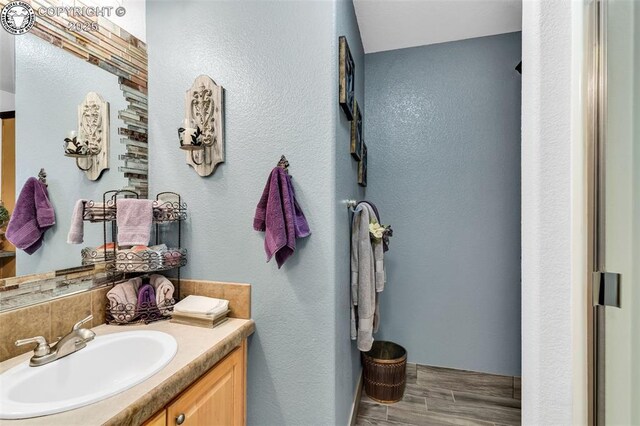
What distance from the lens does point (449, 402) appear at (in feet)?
6.41

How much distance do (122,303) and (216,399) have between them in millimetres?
569

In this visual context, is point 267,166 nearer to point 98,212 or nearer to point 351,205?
point 351,205

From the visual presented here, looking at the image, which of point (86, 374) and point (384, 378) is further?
point (384, 378)

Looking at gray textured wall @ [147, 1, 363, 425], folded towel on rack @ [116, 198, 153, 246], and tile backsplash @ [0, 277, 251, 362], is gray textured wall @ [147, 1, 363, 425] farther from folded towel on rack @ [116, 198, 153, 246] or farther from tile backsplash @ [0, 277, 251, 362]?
folded towel on rack @ [116, 198, 153, 246]

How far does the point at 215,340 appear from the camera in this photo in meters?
1.15

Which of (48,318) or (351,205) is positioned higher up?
(351,205)

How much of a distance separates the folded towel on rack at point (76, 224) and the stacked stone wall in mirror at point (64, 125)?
0.05 feet

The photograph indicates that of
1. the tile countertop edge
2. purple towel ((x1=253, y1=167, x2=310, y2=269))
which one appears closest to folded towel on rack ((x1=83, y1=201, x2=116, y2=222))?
purple towel ((x1=253, y1=167, x2=310, y2=269))

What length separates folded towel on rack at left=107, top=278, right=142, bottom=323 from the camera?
1272 mm

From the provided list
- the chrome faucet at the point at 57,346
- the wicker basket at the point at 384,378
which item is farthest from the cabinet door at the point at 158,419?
the wicker basket at the point at 384,378

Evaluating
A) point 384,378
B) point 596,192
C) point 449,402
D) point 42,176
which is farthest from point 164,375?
point 449,402

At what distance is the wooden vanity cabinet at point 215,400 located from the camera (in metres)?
0.91

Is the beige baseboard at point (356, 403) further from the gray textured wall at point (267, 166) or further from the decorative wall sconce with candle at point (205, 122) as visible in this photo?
the decorative wall sconce with candle at point (205, 122)

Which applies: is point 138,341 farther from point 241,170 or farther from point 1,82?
point 1,82
